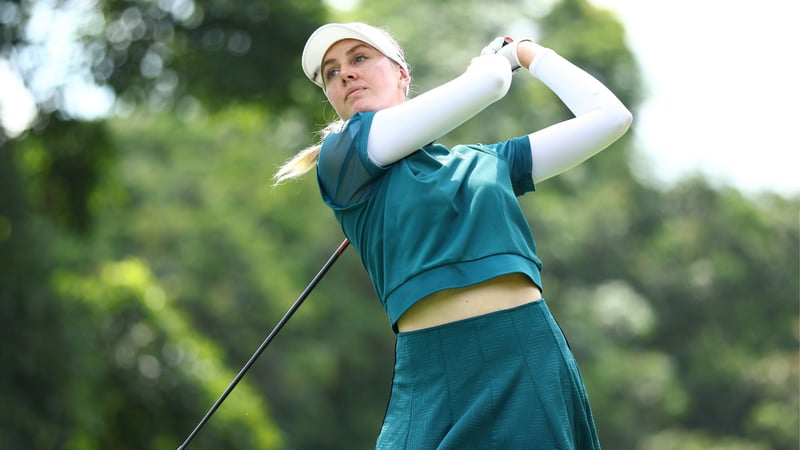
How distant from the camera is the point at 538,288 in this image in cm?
239

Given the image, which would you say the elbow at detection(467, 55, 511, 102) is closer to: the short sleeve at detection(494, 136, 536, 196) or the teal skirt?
the short sleeve at detection(494, 136, 536, 196)

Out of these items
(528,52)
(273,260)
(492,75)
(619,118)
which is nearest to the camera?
(492,75)

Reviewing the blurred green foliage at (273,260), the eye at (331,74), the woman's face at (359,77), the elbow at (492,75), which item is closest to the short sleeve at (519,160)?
the elbow at (492,75)

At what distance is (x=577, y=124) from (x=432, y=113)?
0.34 meters

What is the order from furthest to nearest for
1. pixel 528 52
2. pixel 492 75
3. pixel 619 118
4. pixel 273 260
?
pixel 273 260 < pixel 528 52 < pixel 619 118 < pixel 492 75

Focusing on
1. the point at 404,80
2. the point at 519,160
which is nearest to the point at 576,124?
the point at 519,160

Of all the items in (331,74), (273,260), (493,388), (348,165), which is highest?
(273,260)

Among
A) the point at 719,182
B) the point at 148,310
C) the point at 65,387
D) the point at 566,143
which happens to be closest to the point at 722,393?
the point at 719,182

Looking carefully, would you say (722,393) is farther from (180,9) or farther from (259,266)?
(180,9)

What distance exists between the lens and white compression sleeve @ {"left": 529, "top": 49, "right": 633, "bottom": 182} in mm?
2496

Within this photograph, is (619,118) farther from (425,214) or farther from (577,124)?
(425,214)

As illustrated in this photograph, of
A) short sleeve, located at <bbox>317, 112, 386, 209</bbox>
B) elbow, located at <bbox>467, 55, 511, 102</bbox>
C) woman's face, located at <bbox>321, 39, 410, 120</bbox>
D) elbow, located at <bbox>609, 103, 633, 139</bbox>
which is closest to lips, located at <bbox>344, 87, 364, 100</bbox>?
woman's face, located at <bbox>321, 39, 410, 120</bbox>

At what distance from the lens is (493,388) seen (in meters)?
2.25

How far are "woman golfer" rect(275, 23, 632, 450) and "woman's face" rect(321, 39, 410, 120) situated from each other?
12cm
